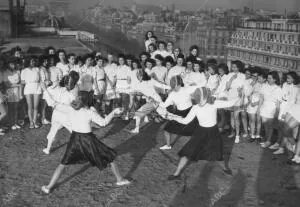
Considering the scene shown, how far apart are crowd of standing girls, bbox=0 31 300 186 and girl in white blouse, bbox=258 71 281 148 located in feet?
0.07

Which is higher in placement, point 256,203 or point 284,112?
point 284,112

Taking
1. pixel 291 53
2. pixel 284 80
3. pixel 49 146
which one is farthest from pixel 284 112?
pixel 291 53

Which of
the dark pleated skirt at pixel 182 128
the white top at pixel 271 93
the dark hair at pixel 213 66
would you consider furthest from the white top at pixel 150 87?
the white top at pixel 271 93

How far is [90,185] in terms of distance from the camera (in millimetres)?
6641

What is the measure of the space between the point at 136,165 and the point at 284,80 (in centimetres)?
391

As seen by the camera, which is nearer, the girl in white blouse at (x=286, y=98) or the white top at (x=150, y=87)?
the girl in white blouse at (x=286, y=98)

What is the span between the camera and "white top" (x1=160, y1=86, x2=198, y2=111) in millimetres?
8102

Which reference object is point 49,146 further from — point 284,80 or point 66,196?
point 284,80

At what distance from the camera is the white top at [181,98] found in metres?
8.10

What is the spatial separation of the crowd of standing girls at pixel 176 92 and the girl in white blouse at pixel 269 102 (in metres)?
0.02

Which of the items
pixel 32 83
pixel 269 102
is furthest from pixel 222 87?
pixel 32 83

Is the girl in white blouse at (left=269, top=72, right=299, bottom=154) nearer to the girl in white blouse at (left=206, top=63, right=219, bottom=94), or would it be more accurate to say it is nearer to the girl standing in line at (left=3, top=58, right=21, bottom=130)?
the girl in white blouse at (left=206, top=63, right=219, bottom=94)

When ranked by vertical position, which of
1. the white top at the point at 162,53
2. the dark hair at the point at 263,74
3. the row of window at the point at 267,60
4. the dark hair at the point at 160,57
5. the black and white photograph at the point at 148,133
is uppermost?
the white top at the point at 162,53

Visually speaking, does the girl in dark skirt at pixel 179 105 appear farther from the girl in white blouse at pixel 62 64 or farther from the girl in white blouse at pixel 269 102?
the girl in white blouse at pixel 62 64
